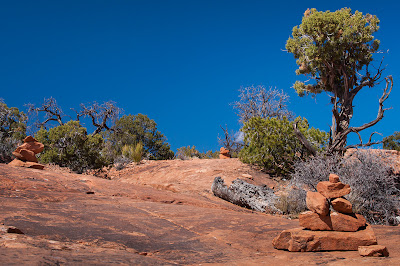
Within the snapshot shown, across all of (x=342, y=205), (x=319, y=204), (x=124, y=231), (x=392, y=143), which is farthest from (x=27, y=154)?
(x=392, y=143)

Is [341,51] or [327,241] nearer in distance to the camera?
[327,241]

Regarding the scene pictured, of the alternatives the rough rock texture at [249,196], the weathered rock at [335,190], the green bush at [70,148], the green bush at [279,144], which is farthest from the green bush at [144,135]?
the weathered rock at [335,190]

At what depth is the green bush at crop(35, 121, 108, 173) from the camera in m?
17.5

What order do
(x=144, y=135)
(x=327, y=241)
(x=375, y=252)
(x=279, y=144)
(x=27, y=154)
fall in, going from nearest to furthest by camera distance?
(x=375, y=252)
(x=327, y=241)
(x=27, y=154)
(x=279, y=144)
(x=144, y=135)

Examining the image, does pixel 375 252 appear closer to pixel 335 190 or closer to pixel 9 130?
pixel 335 190

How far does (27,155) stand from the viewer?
12.4 meters

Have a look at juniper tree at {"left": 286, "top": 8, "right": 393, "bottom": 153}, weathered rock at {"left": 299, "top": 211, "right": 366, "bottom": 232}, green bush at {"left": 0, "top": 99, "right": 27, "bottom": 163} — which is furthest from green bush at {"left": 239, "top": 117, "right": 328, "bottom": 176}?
green bush at {"left": 0, "top": 99, "right": 27, "bottom": 163}

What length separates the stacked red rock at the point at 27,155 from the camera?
1180 cm

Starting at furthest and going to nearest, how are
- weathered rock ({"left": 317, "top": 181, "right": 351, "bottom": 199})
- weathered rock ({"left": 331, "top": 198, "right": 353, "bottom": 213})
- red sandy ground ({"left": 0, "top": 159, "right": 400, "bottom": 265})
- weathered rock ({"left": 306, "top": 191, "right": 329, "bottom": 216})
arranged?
1. weathered rock ({"left": 317, "top": 181, "right": 351, "bottom": 199})
2. weathered rock ({"left": 331, "top": 198, "right": 353, "bottom": 213})
3. weathered rock ({"left": 306, "top": 191, "right": 329, "bottom": 216})
4. red sandy ground ({"left": 0, "top": 159, "right": 400, "bottom": 265})

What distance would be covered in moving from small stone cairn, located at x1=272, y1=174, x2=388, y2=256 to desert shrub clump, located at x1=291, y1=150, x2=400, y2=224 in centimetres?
444

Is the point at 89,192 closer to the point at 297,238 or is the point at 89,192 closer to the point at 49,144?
the point at 297,238

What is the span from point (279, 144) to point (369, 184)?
5796 mm

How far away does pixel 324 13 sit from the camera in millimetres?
16016

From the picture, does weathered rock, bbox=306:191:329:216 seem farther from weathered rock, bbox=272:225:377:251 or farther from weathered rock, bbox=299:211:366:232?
weathered rock, bbox=272:225:377:251
